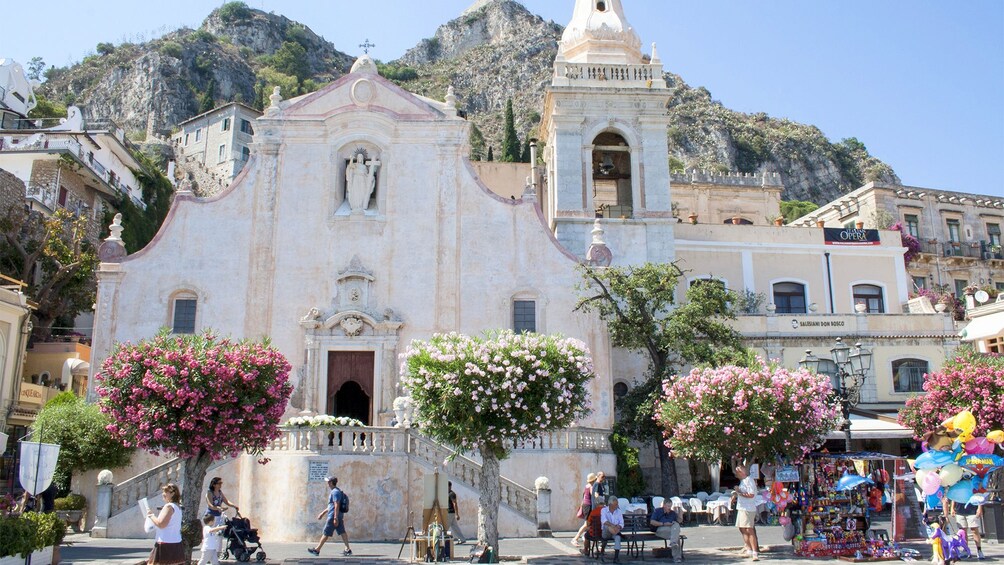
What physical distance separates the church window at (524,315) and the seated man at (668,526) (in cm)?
1117

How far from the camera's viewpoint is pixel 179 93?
10700 cm

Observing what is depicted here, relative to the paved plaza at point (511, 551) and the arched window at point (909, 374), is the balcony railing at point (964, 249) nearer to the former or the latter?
the arched window at point (909, 374)

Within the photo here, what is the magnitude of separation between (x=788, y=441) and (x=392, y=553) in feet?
29.7

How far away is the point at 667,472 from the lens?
89.0ft

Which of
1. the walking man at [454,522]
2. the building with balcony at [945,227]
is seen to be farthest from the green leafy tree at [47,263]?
Result: the building with balcony at [945,227]

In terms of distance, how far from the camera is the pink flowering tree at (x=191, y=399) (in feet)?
57.2

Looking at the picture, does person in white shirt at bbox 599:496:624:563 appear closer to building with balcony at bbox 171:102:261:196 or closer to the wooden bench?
the wooden bench

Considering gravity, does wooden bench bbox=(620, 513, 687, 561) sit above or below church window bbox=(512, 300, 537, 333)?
below

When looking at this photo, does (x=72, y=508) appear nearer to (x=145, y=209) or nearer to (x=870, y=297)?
(x=870, y=297)

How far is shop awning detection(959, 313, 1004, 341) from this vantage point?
36812 mm

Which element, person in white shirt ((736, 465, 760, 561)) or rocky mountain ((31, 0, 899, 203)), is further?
rocky mountain ((31, 0, 899, 203))

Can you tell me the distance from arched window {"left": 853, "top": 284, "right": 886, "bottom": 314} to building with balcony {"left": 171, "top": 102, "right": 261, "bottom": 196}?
61.6 meters

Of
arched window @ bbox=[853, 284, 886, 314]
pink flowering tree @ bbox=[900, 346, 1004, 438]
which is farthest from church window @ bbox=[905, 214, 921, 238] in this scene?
pink flowering tree @ bbox=[900, 346, 1004, 438]

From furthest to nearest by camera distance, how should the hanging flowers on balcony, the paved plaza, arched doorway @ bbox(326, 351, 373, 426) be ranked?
the hanging flowers on balcony, arched doorway @ bbox(326, 351, 373, 426), the paved plaza
